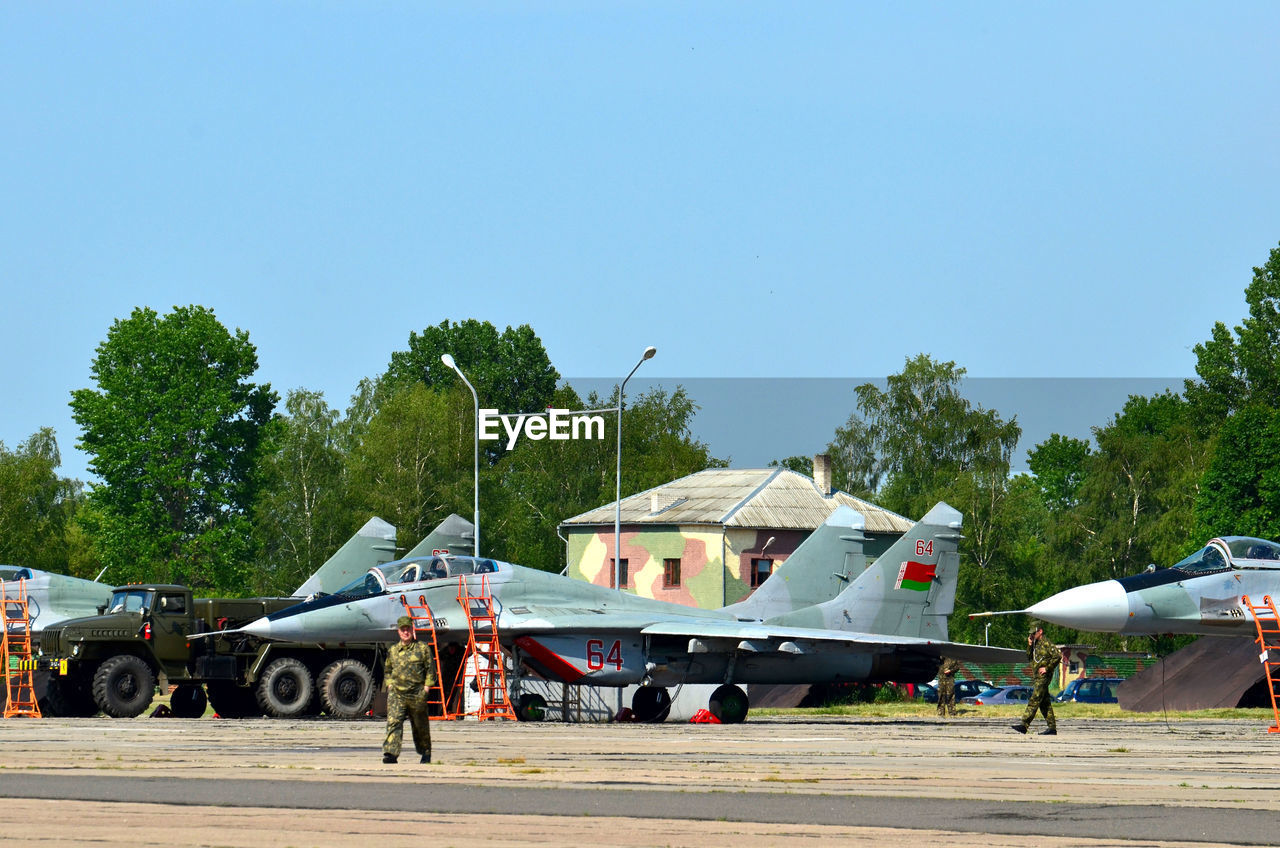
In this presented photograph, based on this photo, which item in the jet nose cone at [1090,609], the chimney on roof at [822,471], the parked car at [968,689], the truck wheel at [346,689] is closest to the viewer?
the jet nose cone at [1090,609]

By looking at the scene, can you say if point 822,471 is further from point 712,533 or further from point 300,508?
point 300,508

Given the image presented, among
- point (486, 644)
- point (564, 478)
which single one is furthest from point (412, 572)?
point (564, 478)

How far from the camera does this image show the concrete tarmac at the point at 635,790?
905 cm

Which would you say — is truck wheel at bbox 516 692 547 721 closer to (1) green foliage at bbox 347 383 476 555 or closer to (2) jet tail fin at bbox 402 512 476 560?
(2) jet tail fin at bbox 402 512 476 560

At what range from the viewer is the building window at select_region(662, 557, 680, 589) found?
53.9 metres

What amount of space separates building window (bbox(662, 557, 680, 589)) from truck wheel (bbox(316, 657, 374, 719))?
28605 mm

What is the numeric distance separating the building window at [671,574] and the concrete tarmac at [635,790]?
34.3 metres

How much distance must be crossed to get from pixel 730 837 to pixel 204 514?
6599 centimetres

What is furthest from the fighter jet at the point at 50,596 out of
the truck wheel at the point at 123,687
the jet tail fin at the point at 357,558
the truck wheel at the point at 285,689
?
the jet tail fin at the point at 357,558

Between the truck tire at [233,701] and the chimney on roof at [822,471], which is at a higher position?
the chimney on roof at [822,471]

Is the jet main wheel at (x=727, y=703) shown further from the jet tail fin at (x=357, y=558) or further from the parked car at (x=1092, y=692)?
the parked car at (x=1092, y=692)

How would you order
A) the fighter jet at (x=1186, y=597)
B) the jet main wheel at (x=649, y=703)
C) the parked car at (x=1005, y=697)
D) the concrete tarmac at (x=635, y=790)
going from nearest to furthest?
the concrete tarmac at (x=635, y=790) < the fighter jet at (x=1186, y=597) < the jet main wheel at (x=649, y=703) < the parked car at (x=1005, y=697)

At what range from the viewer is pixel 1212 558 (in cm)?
2347

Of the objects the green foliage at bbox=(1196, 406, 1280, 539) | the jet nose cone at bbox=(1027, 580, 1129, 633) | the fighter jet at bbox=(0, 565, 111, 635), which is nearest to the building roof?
the green foliage at bbox=(1196, 406, 1280, 539)
